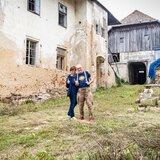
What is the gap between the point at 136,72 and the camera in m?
32.1

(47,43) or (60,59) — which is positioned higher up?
(47,43)

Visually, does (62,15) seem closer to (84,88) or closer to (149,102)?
(149,102)

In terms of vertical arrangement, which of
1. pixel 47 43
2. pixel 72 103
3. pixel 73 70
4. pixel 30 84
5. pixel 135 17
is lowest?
pixel 72 103

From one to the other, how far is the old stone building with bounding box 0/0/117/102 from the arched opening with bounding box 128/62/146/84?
9652 mm

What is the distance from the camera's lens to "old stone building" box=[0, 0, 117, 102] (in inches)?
457

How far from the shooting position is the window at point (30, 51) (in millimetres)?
12938

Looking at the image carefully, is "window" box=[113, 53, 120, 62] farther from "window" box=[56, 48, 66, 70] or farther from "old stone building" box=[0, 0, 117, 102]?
"window" box=[56, 48, 66, 70]

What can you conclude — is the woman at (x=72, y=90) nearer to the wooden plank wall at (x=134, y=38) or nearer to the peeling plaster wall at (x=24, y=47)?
the peeling plaster wall at (x=24, y=47)

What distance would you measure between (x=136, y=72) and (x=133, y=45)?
5207 mm

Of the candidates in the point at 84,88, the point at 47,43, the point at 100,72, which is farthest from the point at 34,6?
the point at 100,72

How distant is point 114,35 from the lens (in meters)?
29.2

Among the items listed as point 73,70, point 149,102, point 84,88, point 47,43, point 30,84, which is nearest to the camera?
point 84,88

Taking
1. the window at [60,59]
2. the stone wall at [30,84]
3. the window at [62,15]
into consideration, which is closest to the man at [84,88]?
the stone wall at [30,84]

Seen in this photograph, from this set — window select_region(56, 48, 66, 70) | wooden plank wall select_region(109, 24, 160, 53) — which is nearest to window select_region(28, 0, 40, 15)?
window select_region(56, 48, 66, 70)
